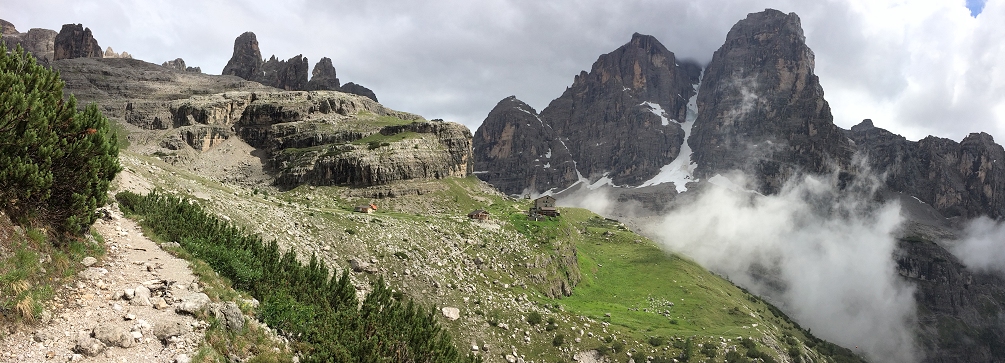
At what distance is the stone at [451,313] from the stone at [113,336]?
3755cm

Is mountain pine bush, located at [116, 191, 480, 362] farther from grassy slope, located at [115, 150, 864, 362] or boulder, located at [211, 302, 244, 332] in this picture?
grassy slope, located at [115, 150, 864, 362]

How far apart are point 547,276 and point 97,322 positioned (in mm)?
69930

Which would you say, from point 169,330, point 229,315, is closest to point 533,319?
point 229,315

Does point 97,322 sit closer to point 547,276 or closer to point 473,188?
point 547,276

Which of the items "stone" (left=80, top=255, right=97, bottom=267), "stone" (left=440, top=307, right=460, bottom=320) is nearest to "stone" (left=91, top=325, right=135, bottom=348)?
"stone" (left=80, top=255, right=97, bottom=267)

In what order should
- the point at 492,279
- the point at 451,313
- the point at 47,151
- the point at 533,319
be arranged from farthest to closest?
the point at 492,279, the point at 533,319, the point at 451,313, the point at 47,151

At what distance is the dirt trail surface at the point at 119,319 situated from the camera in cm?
1653

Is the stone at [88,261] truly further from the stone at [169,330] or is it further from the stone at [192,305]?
the stone at [169,330]

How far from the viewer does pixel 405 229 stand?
231 feet

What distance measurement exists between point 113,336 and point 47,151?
897cm

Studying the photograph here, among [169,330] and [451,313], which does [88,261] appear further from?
[451,313]

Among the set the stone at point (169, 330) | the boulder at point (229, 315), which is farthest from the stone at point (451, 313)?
the stone at point (169, 330)

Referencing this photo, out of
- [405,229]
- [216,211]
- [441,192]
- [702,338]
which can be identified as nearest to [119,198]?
[216,211]

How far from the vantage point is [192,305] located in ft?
69.0
